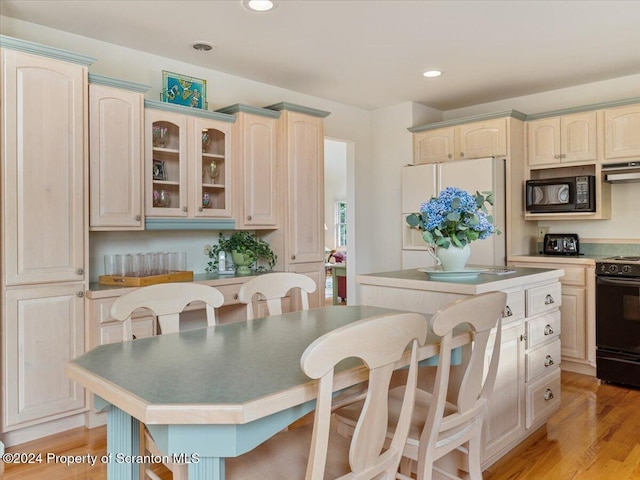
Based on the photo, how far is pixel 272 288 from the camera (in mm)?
2262

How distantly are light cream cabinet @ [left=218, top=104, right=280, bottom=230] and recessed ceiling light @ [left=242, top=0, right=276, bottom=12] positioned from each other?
37.4 inches

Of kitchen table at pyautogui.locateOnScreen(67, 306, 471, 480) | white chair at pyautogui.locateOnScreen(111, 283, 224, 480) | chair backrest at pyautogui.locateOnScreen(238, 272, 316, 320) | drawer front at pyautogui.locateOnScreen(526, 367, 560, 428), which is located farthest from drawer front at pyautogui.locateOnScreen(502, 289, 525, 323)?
white chair at pyautogui.locateOnScreen(111, 283, 224, 480)

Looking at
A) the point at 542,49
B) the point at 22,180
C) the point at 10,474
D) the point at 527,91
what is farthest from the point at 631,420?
the point at 22,180

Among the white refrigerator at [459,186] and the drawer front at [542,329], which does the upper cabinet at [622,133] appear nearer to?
the white refrigerator at [459,186]

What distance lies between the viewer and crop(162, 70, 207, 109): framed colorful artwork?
11.5 feet

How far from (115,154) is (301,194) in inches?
59.3

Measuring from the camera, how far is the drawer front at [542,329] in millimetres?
2517

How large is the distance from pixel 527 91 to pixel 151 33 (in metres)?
3.40

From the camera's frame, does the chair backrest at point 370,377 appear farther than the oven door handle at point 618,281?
No

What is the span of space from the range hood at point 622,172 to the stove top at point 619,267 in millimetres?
653

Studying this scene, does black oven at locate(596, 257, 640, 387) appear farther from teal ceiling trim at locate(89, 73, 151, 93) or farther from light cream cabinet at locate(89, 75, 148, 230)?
teal ceiling trim at locate(89, 73, 151, 93)

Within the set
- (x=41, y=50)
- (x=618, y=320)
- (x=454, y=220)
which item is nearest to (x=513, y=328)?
(x=454, y=220)

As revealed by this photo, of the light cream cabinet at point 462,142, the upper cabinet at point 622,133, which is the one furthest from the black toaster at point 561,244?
the light cream cabinet at point 462,142

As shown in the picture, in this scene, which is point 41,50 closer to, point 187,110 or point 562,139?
point 187,110
